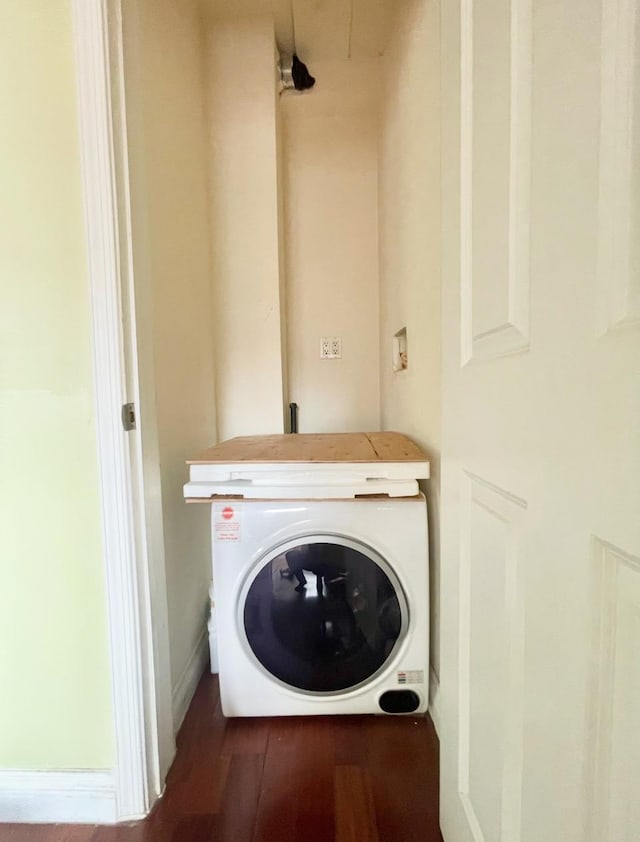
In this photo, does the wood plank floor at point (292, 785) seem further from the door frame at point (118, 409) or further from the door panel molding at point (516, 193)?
the door panel molding at point (516, 193)

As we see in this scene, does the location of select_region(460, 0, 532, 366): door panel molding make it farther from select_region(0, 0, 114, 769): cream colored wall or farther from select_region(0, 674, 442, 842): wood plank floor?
select_region(0, 674, 442, 842): wood plank floor

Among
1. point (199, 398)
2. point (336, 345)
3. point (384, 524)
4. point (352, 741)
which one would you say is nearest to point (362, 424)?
point (336, 345)

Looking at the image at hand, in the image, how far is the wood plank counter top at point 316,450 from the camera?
122 centimetres

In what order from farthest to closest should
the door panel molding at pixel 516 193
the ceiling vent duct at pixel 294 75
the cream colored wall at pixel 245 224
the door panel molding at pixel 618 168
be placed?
1. the ceiling vent duct at pixel 294 75
2. the cream colored wall at pixel 245 224
3. the door panel molding at pixel 516 193
4. the door panel molding at pixel 618 168

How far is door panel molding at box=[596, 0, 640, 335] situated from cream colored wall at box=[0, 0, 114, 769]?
98 centimetres

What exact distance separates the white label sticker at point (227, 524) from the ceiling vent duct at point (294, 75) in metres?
2.03

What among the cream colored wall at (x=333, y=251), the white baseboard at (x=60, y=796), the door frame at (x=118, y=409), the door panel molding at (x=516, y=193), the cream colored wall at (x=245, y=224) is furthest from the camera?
the cream colored wall at (x=333, y=251)

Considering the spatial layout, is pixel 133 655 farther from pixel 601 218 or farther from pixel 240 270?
pixel 240 270

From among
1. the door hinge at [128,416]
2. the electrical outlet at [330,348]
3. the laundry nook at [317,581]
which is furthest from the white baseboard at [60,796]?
the electrical outlet at [330,348]

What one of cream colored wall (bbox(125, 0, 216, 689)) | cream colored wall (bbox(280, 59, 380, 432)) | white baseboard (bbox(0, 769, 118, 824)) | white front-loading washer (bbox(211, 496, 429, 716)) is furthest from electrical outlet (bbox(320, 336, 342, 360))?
white baseboard (bbox(0, 769, 118, 824))

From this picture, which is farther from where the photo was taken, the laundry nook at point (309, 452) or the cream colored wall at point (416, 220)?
the cream colored wall at point (416, 220)

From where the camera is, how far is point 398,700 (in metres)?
1.30

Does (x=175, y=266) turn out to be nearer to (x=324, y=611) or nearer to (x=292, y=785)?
(x=324, y=611)

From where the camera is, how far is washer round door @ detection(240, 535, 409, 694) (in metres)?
1.25
